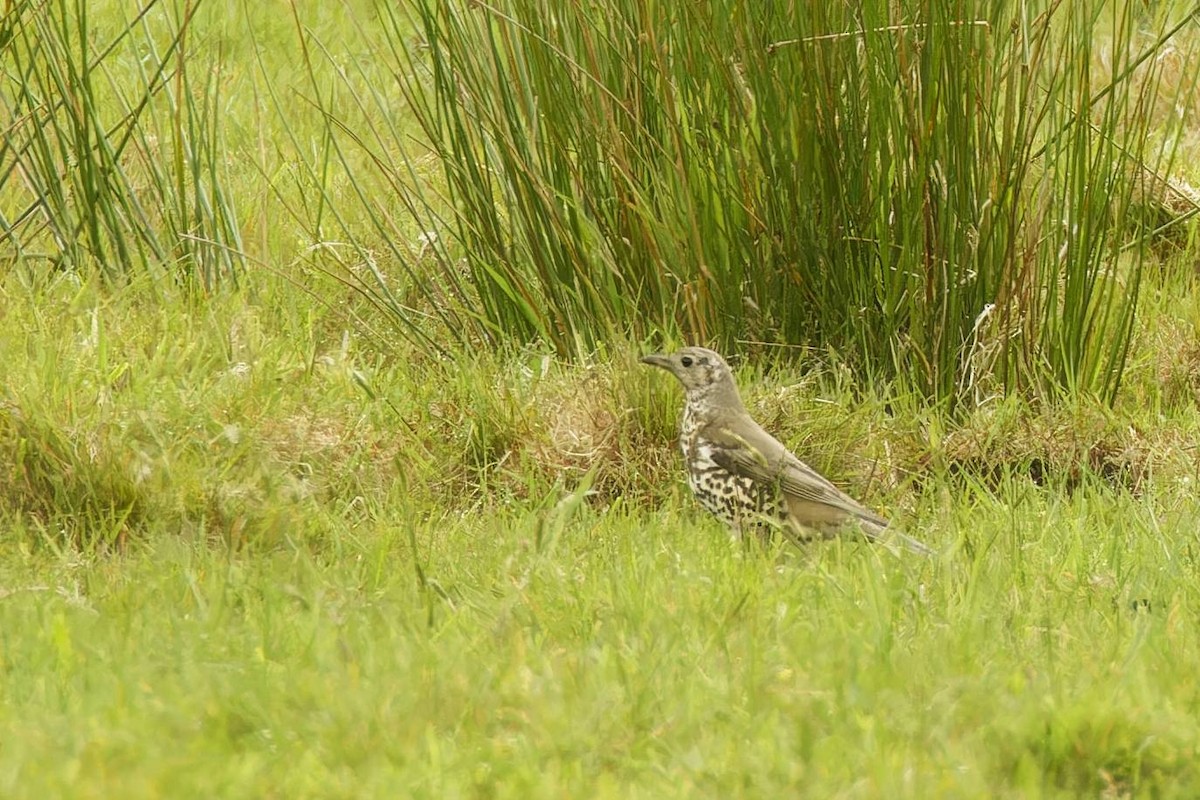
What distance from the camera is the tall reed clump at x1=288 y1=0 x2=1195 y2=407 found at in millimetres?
4914

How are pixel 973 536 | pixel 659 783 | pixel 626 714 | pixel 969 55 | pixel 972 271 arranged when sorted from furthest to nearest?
pixel 972 271 → pixel 969 55 → pixel 973 536 → pixel 626 714 → pixel 659 783

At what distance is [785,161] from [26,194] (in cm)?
301

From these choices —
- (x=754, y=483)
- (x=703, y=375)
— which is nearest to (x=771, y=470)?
(x=754, y=483)

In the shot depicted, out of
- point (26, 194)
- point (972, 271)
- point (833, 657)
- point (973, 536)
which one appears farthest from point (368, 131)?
point (833, 657)

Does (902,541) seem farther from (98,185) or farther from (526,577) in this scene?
(98,185)

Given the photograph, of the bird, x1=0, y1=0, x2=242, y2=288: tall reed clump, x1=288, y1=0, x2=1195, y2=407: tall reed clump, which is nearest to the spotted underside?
the bird

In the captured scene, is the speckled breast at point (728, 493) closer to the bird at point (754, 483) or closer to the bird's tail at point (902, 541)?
the bird at point (754, 483)

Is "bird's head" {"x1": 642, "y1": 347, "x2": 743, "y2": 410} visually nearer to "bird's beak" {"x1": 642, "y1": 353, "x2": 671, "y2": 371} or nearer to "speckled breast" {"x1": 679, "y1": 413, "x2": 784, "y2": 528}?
"bird's beak" {"x1": 642, "y1": 353, "x2": 671, "y2": 371}

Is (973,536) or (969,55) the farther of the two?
(969,55)

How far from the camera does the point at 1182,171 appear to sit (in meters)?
7.43

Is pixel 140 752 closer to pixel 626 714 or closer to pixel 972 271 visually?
pixel 626 714

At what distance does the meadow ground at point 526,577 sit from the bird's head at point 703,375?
20 centimetres

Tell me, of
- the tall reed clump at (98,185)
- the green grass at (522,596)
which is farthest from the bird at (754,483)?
the tall reed clump at (98,185)

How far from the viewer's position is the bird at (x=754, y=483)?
4.47 metres
